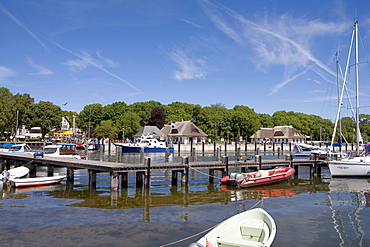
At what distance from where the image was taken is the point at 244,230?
10.1 meters

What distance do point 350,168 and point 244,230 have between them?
22.3 m

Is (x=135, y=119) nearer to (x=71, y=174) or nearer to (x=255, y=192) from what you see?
(x=71, y=174)

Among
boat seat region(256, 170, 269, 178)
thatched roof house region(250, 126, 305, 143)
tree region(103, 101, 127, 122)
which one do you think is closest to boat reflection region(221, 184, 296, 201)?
boat seat region(256, 170, 269, 178)

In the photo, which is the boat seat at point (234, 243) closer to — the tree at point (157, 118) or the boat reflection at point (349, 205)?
the boat reflection at point (349, 205)

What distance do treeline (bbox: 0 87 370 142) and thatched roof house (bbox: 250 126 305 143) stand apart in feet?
7.84

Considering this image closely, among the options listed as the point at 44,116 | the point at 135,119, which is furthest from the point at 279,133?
the point at 44,116

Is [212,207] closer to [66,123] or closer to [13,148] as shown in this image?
[13,148]

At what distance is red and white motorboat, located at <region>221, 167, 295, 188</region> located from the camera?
22766 mm

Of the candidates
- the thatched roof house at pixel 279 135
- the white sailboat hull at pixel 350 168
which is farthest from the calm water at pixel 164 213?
the thatched roof house at pixel 279 135

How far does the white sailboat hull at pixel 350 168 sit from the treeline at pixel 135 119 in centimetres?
6167

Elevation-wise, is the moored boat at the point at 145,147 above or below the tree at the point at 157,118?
below

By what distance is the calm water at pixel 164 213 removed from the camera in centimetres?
1199

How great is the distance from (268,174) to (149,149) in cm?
4009

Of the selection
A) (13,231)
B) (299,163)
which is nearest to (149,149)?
(299,163)
